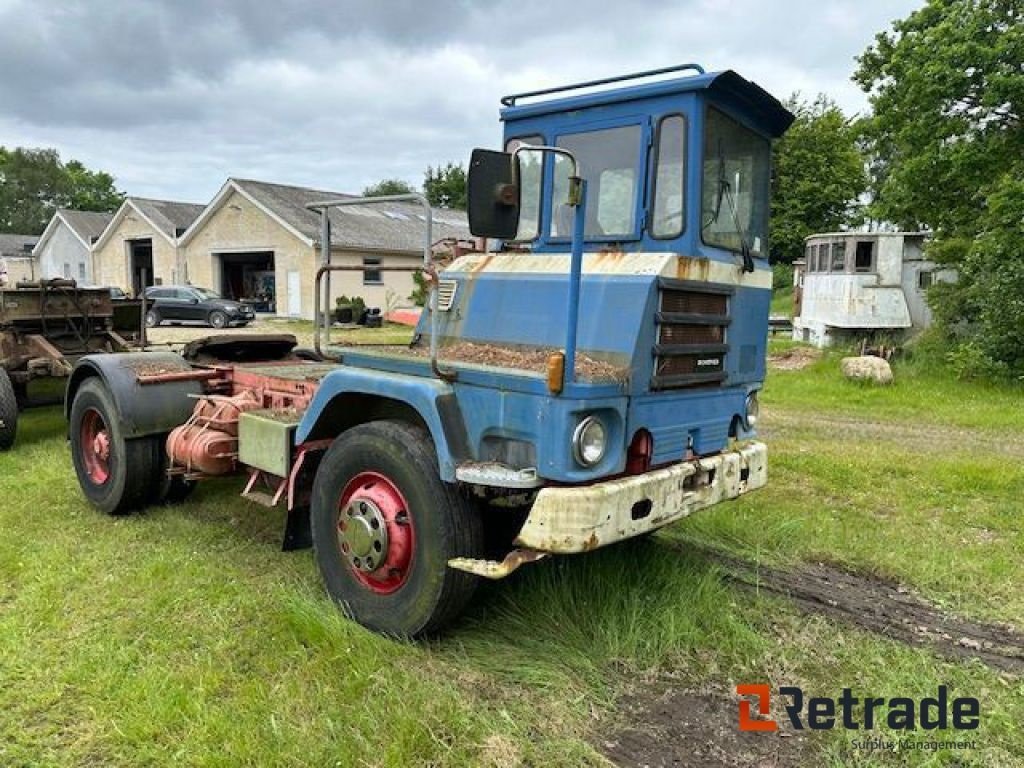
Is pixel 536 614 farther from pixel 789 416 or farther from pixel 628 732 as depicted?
pixel 789 416

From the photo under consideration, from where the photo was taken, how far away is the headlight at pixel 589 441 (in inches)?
136

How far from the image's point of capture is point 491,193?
10.7ft

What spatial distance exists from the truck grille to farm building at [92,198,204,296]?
35094mm

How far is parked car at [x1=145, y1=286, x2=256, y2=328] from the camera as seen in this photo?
90.1ft

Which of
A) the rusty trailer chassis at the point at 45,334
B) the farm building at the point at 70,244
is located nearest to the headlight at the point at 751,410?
the rusty trailer chassis at the point at 45,334

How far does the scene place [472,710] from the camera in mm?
3383

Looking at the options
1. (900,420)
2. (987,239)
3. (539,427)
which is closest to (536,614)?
(539,427)

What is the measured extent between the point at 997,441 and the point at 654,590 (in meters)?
6.98

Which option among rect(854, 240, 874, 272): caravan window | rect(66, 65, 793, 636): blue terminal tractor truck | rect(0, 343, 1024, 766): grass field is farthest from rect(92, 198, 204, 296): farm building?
rect(66, 65, 793, 636): blue terminal tractor truck

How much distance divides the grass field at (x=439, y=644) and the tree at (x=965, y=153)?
8.92 metres

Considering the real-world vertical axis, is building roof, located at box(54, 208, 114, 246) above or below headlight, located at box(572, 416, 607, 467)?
above

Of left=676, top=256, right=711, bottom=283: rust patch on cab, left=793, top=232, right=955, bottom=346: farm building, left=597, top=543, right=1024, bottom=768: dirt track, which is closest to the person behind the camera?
left=597, top=543, right=1024, bottom=768: dirt track

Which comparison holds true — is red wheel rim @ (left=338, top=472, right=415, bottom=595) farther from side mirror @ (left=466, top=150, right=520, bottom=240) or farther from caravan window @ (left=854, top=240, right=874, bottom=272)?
caravan window @ (left=854, top=240, right=874, bottom=272)

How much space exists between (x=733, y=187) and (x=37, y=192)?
3402 inches
